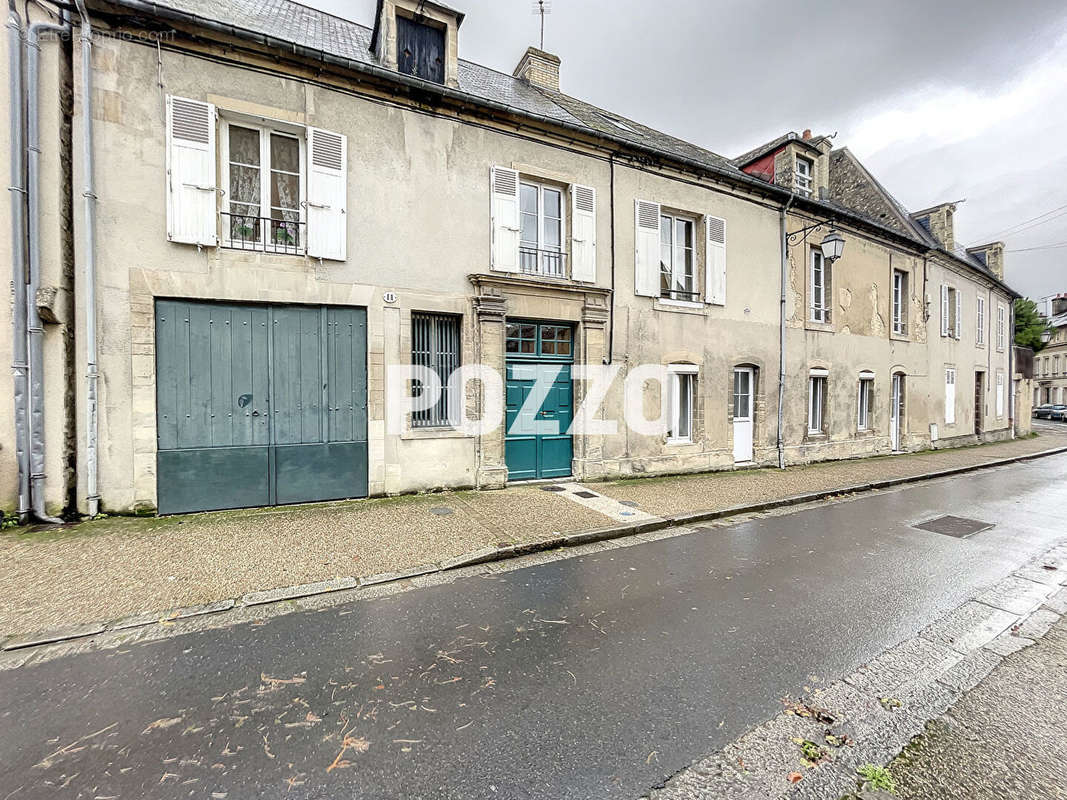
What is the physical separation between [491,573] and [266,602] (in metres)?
1.88

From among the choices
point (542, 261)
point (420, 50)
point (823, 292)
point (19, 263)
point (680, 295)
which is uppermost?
point (420, 50)

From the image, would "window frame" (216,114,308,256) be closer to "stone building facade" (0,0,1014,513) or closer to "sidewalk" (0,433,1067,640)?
"stone building facade" (0,0,1014,513)

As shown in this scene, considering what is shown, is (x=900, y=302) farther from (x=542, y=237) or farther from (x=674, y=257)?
(x=542, y=237)

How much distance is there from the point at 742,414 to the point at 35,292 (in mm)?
11747

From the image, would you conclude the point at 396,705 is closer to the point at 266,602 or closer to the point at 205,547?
the point at 266,602

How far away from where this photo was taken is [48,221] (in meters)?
5.29

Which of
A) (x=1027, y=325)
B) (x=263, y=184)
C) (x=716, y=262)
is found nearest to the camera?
(x=263, y=184)

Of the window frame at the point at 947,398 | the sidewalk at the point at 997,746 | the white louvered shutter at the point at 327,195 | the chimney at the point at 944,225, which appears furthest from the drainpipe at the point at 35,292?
the chimney at the point at 944,225

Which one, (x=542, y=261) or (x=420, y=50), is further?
(x=542, y=261)

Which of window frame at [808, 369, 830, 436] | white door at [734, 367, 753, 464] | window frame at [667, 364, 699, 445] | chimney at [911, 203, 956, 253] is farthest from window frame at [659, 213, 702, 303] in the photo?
chimney at [911, 203, 956, 253]

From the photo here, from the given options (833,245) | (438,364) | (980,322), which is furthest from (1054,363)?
(438,364)

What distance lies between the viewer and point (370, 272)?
21.9 ft

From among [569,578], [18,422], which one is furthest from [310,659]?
[18,422]

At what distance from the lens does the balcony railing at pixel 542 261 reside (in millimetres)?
7945
